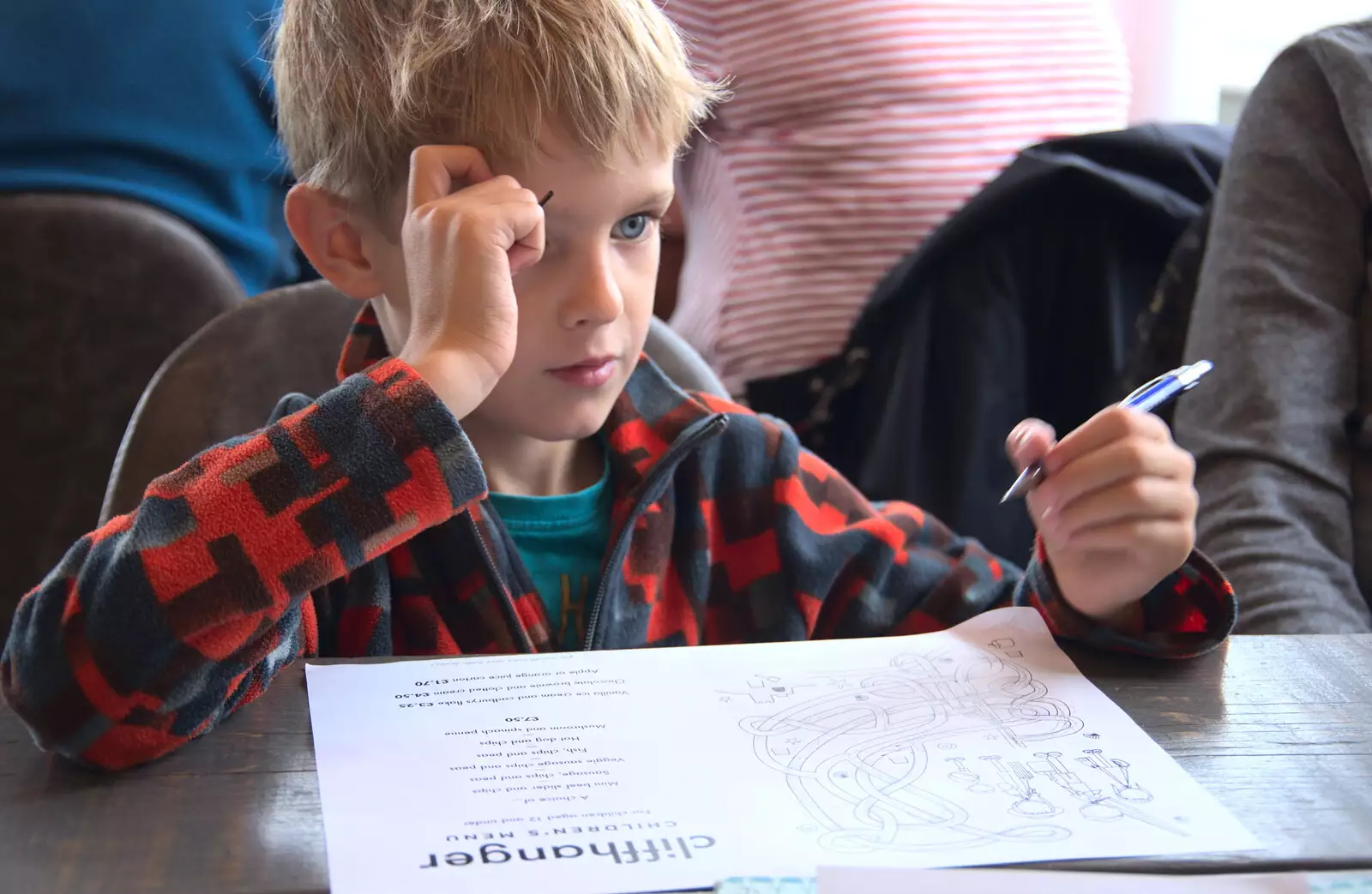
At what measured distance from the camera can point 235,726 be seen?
634 mm

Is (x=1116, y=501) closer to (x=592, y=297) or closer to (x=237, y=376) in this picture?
(x=592, y=297)

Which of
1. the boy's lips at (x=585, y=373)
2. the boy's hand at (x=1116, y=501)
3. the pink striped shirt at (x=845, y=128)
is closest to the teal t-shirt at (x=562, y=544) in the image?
the boy's lips at (x=585, y=373)

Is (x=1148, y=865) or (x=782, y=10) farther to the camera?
(x=782, y=10)

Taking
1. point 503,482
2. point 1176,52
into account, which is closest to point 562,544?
point 503,482

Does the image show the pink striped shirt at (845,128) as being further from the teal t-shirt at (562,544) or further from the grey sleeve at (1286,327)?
the teal t-shirt at (562,544)

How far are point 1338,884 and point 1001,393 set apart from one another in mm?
889

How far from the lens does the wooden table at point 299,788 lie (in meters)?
0.51

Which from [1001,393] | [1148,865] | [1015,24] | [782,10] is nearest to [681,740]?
[1148,865]

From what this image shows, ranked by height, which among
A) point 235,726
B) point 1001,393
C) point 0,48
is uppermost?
point 0,48

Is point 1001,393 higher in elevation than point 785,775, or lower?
lower

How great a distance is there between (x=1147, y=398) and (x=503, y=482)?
44 centimetres

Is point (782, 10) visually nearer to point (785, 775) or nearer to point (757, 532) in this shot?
point (757, 532)

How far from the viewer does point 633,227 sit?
0.89 metres

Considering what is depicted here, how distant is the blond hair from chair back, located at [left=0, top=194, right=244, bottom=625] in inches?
17.5
